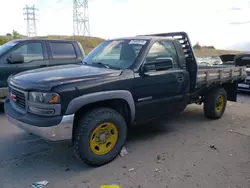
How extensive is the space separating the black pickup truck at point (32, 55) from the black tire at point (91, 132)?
11.6ft

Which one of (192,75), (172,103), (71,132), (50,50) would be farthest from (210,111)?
(50,50)

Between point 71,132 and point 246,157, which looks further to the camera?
point 246,157

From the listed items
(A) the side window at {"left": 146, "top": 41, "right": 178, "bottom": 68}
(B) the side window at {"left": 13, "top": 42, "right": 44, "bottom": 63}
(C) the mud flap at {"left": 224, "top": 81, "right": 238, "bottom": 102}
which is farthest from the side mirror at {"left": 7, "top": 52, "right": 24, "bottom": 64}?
(C) the mud flap at {"left": 224, "top": 81, "right": 238, "bottom": 102}

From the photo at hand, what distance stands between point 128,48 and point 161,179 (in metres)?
2.28

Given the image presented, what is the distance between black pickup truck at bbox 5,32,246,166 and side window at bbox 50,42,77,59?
2.47 meters

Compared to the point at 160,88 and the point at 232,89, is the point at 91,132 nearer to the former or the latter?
the point at 160,88

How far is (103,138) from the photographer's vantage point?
154 inches

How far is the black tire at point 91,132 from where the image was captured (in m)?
3.61

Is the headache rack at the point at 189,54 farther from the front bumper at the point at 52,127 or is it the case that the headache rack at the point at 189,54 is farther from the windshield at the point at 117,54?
the front bumper at the point at 52,127

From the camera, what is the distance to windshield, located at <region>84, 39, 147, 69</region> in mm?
4406

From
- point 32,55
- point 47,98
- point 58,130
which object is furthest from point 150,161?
point 32,55

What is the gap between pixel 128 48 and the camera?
4609mm

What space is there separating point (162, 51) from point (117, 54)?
33.0 inches

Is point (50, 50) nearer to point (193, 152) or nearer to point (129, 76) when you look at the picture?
point (129, 76)
